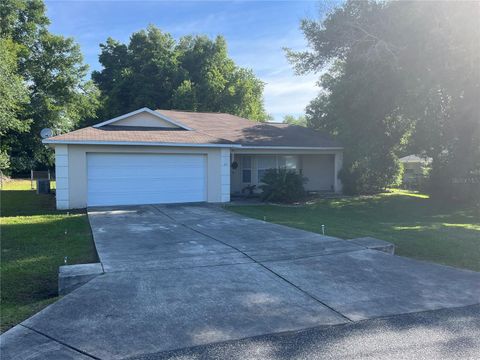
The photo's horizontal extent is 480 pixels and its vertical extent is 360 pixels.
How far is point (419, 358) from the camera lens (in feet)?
12.5

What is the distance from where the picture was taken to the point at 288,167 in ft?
70.2

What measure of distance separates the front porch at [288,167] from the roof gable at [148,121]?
3.29 m

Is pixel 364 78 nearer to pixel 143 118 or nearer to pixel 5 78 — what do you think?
pixel 143 118

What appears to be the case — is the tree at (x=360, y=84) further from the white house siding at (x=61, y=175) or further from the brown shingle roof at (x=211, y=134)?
the white house siding at (x=61, y=175)

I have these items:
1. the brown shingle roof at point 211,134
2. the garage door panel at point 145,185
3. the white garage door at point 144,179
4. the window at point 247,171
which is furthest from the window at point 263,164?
the garage door panel at point 145,185

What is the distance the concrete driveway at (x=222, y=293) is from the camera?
4203 millimetres

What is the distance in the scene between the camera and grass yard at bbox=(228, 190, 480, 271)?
867 centimetres

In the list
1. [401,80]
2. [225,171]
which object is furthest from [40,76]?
[401,80]

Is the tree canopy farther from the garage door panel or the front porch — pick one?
the garage door panel

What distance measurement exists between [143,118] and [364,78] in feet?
32.7

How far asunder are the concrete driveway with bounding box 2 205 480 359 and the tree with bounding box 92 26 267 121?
28.6 meters

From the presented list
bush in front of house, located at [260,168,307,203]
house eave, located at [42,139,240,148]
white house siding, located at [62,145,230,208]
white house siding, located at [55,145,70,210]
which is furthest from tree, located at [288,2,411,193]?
white house siding, located at [55,145,70,210]

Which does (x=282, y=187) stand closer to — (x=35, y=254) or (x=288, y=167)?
(x=288, y=167)

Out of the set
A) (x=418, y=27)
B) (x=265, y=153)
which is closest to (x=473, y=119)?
(x=418, y=27)
